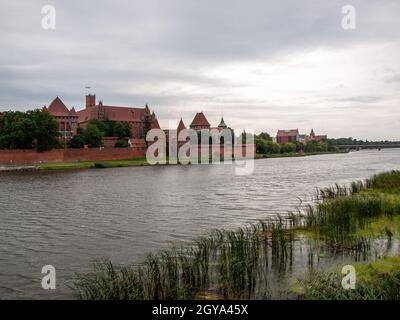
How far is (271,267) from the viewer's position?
31.0 ft

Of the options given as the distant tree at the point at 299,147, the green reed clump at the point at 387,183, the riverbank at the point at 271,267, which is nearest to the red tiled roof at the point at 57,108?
the distant tree at the point at 299,147

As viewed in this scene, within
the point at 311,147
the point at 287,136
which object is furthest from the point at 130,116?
the point at 287,136

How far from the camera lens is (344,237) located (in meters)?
11.5

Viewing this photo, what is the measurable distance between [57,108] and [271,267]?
3237 inches

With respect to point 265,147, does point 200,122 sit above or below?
above

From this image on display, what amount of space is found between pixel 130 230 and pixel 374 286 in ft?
32.6

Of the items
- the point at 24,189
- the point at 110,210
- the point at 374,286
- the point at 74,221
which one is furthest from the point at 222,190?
the point at 374,286

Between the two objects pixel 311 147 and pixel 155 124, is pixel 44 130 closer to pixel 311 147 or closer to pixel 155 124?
pixel 155 124

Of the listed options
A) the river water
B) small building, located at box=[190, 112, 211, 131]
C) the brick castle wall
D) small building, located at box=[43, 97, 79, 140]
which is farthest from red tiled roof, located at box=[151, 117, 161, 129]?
the river water

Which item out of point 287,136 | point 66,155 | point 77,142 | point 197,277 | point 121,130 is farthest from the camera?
point 287,136

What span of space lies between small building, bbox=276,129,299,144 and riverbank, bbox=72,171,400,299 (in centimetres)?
15500

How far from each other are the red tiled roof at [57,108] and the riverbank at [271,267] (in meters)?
77.5
